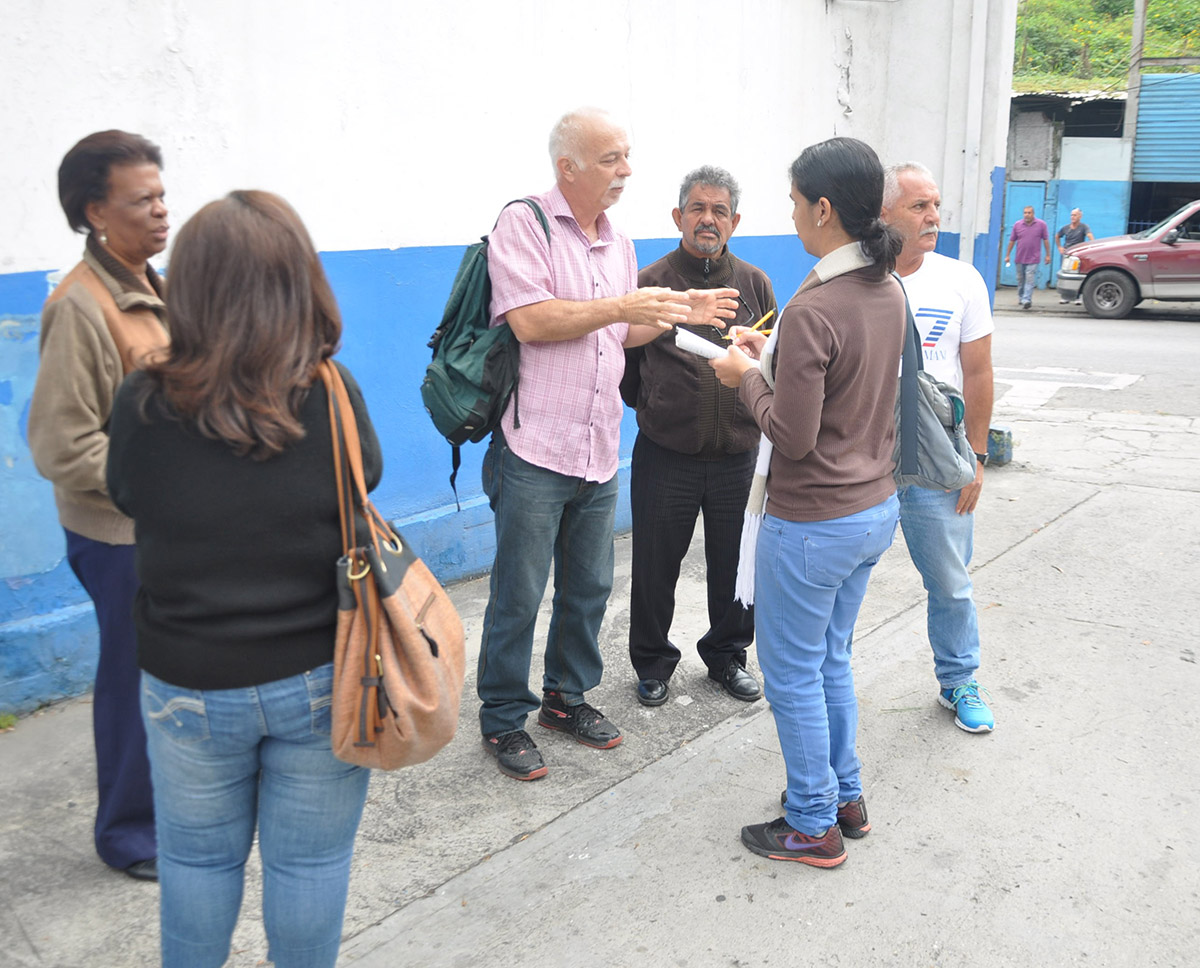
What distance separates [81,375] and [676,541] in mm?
2130

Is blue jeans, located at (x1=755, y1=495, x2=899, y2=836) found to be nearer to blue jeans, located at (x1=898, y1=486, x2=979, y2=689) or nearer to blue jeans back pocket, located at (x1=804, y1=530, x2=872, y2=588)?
blue jeans back pocket, located at (x1=804, y1=530, x2=872, y2=588)

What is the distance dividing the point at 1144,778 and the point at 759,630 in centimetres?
152

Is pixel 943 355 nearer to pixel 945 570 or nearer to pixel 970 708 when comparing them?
pixel 945 570

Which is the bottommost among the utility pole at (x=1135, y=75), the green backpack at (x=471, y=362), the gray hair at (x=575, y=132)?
the green backpack at (x=471, y=362)

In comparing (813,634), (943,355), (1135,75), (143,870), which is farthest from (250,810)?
(1135,75)

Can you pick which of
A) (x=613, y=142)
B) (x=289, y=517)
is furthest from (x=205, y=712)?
(x=613, y=142)

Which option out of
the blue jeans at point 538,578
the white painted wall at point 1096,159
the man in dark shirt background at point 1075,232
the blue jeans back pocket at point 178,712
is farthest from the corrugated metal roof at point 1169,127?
the blue jeans back pocket at point 178,712

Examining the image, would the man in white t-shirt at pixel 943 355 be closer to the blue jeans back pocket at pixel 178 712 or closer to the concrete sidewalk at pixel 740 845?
the concrete sidewalk at pixel 740 845

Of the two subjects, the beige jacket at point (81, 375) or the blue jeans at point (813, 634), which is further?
the blue jeans at point (813, 634)

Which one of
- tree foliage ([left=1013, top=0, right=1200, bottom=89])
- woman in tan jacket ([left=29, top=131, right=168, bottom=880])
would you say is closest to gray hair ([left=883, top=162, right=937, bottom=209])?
woman in tan jacket ([left=29, top=131, right=168, bottom=880])

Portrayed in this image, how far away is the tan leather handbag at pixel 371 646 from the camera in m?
1.86

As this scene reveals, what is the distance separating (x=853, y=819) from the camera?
3148 mm

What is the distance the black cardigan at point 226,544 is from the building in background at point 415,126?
7.28 feet

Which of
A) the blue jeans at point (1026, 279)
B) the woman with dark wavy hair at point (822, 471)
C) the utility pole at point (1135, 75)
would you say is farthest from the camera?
the utility pole at point (1135, 75)
